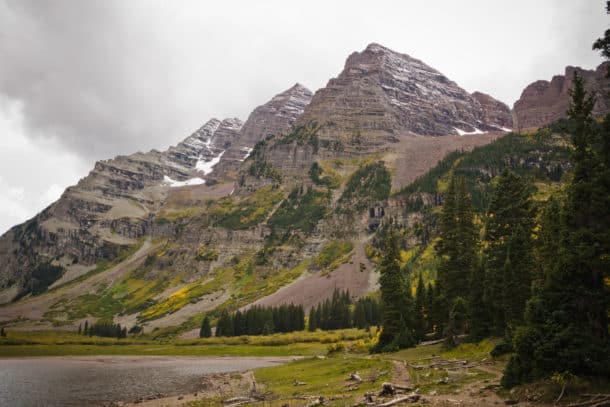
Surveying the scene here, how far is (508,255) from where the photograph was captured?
44562 mm

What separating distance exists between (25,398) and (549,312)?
54.8 metres

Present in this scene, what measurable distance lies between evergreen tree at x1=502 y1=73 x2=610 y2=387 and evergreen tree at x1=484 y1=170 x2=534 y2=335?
52.7ft

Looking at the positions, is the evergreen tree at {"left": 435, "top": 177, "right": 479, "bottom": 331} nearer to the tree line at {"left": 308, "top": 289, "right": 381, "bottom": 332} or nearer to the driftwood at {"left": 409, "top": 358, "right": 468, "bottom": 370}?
the driftwood at {"left": 409, "top": 358, "right": 468, "bottom": 370}

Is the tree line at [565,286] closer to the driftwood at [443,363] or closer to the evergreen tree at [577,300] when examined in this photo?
the evergreen tree at [577,300]

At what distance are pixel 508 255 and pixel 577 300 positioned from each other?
2227 cm

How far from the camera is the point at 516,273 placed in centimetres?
4325

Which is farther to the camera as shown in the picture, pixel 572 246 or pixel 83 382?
pixel 83 382

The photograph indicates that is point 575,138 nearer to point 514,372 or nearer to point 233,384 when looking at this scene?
point 514,372

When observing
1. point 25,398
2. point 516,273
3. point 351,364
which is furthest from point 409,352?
point 25,398

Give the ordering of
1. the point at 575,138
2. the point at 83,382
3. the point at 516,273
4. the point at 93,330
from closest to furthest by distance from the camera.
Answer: the point at 575,138 < the point at 516,273 < the point at 83,382 < the point at 93,330

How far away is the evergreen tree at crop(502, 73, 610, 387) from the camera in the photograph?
2150 centimetres

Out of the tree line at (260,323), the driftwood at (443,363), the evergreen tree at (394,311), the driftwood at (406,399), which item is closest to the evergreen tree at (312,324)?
the tree line at (260,323)

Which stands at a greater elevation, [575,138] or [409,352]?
[575,138]

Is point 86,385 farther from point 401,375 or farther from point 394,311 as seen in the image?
point 401,375
